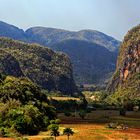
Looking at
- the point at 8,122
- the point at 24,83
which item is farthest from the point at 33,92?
the point at 8,122

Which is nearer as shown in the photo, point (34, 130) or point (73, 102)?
point (34, 130)

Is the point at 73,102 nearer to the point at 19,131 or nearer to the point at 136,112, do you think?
the point at 136,112

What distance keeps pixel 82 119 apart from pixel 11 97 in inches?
1253

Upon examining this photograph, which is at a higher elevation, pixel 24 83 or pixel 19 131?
pixel 24 83

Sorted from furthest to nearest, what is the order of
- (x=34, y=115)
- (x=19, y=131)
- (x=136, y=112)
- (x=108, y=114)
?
1. (x=136, y=112)
2. (x=108, y=114)
3. (x=34, y=115)
4. (x=19, y=131)

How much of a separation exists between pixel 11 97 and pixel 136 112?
70.0 metres

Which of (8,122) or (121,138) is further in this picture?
(8,122)

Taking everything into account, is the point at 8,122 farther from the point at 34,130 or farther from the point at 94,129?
the point at 94,129

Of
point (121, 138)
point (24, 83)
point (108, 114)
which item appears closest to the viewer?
point (121, 138)

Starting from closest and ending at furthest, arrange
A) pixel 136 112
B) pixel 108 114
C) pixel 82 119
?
1. pixel 82 119
2. pixel 108 114
3. pixel 136 112

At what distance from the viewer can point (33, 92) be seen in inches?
5207

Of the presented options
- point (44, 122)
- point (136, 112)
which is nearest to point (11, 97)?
point (44, 122)

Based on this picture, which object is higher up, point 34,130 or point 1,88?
point 1,88

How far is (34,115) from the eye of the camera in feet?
357
